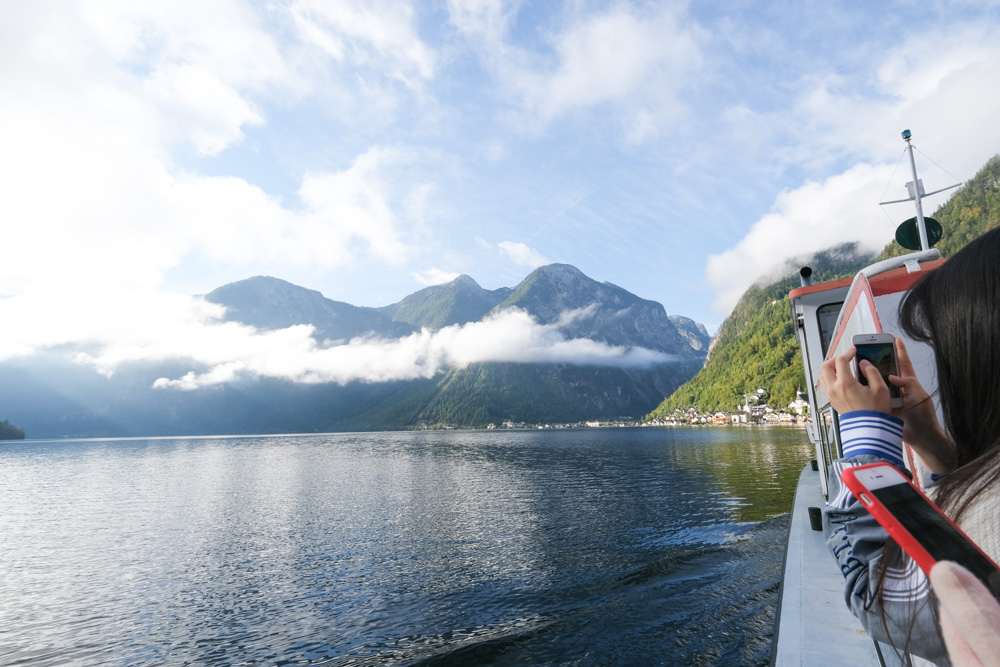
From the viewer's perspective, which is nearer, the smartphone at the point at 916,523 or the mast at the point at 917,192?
the smartphone at the point at 916,523

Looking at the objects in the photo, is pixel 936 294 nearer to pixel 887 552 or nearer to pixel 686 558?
pixel 887 552

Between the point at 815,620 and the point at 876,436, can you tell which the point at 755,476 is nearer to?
the point at 815,620

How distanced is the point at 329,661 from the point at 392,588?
5.45 m

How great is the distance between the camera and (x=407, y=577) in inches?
746

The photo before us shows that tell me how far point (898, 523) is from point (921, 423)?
4.34 ft

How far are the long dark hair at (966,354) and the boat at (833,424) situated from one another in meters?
0.29

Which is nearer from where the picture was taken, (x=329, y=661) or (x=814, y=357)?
(x=329, y=661)

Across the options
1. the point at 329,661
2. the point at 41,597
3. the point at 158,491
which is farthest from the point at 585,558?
the point at 158,491

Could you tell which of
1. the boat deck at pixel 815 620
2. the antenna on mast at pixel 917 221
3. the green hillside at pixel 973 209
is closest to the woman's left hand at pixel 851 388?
the boat deck at pixel 815 620

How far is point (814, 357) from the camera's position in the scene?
13.3m

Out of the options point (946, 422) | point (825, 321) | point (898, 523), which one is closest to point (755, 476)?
point (825, 321)

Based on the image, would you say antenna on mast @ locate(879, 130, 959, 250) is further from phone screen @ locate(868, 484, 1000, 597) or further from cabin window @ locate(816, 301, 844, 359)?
phone screen @ locate(868, 484, 1000, 597)

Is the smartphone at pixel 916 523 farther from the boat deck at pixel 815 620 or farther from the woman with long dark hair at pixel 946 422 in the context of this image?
the boat deck at pixel 815 620

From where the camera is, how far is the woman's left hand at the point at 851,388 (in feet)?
6.68
